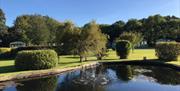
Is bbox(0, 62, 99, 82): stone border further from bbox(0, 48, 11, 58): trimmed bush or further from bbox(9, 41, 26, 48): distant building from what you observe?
bbox(9, 41, 26, 48): distant building

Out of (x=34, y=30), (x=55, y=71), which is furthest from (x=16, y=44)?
(x=55, y=71)

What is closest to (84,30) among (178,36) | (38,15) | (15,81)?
(15,81)

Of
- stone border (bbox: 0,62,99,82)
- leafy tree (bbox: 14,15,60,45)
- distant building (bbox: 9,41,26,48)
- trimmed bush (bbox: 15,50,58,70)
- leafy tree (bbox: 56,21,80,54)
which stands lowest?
stone border (bbox: 0,62,99,82)

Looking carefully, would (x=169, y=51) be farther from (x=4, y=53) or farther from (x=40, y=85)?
(x=4, y=53)

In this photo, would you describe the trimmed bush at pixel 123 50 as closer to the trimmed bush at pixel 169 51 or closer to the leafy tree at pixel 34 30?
the trimmed bush at pixel 169 51

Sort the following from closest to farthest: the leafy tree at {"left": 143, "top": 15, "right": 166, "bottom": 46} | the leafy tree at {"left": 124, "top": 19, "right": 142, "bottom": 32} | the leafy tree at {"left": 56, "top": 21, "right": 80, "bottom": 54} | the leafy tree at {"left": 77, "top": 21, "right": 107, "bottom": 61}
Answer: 1. the leafy tree at {"left": 56, "top": 21, "right": 80, "bottom": 54}
2. the leafy tree at {"left": 77, "top": 21, "right": 107, "bottom": 61}
3. the leafy tree at {"left": 143, "top": 15, "right": 166, "bottom": 46}
4. the leafy tree at {"left": 124, "top": 19, "right": 142, "bottom": 32}

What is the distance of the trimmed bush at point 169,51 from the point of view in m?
32.0

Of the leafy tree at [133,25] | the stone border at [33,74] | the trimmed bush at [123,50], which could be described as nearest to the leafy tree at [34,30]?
the leafy tree at [133,25]

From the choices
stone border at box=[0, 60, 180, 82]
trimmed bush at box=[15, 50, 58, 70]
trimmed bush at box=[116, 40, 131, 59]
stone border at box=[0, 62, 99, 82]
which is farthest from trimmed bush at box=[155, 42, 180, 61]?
trimmed bush at box=[15, 50, 58, 70]

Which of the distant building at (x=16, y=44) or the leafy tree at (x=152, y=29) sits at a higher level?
the leafy tree at (x=152, y=29)

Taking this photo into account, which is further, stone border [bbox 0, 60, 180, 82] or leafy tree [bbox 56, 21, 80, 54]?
leafy tree [bbox 56, 21, 80, 54]

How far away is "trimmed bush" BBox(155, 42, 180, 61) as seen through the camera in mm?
32000

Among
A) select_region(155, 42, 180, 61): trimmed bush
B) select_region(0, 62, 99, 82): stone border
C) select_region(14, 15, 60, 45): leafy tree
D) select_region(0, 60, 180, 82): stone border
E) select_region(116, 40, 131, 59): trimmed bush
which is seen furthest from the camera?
select_region(14, 15, 60, 45): leafy tree

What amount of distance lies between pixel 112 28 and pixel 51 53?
72.9 m
